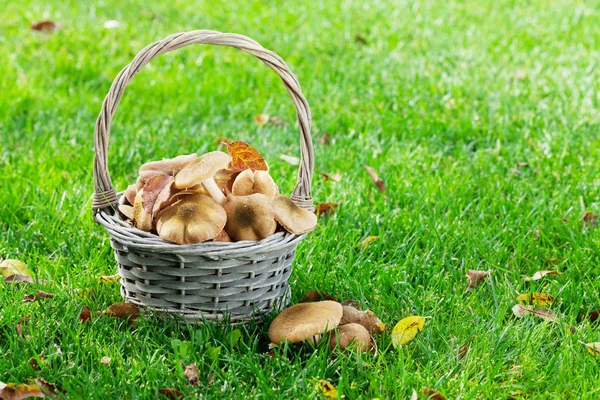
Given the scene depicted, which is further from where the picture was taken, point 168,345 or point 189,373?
point 168,345

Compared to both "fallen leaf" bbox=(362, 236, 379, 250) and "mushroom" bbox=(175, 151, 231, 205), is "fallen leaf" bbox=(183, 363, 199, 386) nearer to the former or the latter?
"mushroom" bbox=(175, 151, 231, 205)

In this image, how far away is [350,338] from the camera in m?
2.18

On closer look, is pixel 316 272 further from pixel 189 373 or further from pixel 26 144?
pixel 26 144

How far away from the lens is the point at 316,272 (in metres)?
2.66

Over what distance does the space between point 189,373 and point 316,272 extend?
0.71m

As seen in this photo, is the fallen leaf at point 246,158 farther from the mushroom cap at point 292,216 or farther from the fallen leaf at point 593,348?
the fallen leaf at point 593,348

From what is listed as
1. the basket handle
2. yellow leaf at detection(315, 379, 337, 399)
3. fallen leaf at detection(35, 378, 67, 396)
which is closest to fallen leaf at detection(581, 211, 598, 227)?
the basket handle

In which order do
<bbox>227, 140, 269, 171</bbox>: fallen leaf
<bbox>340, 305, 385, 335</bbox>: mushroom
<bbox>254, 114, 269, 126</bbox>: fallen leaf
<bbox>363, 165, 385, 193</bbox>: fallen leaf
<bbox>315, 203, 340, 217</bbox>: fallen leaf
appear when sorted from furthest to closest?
<bbox>254, 114, 269, 126</bbox>: fallen leaf → <bbox>363, 165, 385, 193</bbox>: fallen leaf → <bbox>315, 203, 340, 217</bbox>: fallen leaf → <bbox>227, 140, 269, 171</bbox>: fallen leaf → <bbox>340, 305, 385, 335</bbox>: mushroom

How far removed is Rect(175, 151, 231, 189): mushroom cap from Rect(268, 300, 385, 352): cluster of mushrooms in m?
0.48

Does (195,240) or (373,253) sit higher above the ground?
(195,240)

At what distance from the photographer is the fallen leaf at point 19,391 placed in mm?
1950

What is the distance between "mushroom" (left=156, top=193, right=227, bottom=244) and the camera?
6.89 feet

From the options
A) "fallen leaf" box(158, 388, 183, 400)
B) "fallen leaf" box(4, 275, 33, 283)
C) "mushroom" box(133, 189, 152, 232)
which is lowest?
"fallen leaf" box(4, 275, 33, 283)

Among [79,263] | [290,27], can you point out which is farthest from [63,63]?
[79,263]
